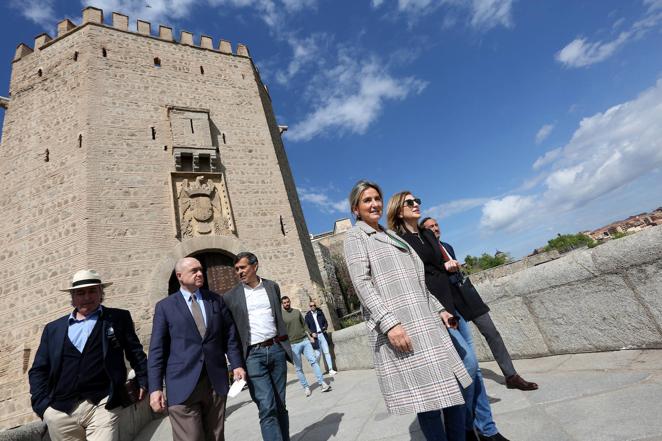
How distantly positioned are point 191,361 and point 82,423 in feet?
2.77

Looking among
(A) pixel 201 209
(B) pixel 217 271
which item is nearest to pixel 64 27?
(A) pixel 201 209

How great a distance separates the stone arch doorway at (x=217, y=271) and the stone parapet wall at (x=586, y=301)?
7380 mm

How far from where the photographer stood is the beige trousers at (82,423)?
2354mm

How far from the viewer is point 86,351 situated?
2492 mm

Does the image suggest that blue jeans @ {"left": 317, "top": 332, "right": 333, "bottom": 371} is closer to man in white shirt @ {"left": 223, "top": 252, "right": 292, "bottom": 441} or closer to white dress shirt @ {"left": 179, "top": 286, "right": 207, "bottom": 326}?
man in white shirt @ {"left": 223, "top": 252, "right": 292, "bottom": 441}

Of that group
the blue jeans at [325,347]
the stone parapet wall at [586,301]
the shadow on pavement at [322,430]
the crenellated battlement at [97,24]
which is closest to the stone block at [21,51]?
the crenellated battlement at [97,24]

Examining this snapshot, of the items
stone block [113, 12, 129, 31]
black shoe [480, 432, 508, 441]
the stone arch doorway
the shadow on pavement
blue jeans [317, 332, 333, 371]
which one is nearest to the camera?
black shoe [480, 432, 508, 441]

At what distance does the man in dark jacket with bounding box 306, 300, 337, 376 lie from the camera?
720 centimetres

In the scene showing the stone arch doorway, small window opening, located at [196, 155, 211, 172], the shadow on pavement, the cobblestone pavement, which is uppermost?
small window opening, located at [196, 155, 211, 172]

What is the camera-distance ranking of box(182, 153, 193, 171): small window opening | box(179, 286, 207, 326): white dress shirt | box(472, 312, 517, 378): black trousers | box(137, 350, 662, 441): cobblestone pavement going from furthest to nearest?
box(182, 153, 193, 171): small window opening, box(472, 312, 517, 378): black trousers, box(179, 286, 207, 326): white dress shirt, box(137, 350, 662, 441): cobblestone pavement

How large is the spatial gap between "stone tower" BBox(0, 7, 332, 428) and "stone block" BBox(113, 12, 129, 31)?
4cm

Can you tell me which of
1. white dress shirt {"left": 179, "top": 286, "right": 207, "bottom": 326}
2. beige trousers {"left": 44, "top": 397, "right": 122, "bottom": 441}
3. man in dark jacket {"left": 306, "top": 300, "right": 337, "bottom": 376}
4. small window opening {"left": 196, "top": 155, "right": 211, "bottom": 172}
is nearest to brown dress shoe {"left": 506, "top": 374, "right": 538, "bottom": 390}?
white dress shirt {"left": 179, "top": 286, "right": 207, "bottom": 326}

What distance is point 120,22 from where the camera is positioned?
11680 millimetres

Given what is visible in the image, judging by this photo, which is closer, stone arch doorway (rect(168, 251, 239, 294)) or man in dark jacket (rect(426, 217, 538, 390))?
man in dark jacket (rect(426, 217, 538, 390))
